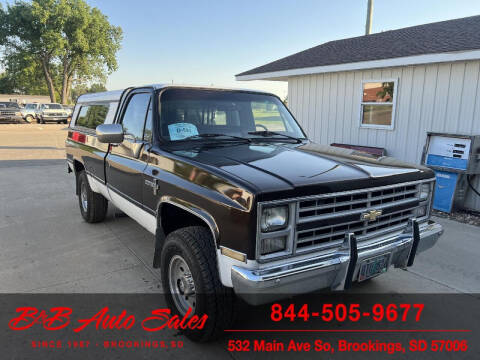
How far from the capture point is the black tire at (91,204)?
18.1 feet

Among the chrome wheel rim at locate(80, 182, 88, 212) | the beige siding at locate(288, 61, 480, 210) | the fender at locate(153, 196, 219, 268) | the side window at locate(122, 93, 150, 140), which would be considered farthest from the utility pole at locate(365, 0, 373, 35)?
the fender at locate(153, 196, 219, 268)

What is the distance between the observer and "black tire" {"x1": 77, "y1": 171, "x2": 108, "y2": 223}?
5520 millimetres

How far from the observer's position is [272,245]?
7.80 ft

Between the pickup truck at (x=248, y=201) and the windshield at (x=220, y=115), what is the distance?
0.01 meters

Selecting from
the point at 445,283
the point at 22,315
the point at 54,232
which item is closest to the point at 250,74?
the point at 54,232

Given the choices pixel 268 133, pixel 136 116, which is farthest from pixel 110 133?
pixel 268 133

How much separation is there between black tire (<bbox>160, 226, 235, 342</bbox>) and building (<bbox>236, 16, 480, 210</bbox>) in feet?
19.9

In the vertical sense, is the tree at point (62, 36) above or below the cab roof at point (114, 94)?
above

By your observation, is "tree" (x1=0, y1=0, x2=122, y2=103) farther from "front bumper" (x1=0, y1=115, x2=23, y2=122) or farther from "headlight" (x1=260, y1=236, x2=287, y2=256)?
"headlight" (x1=260, y1=236, x2=287, y2=256)

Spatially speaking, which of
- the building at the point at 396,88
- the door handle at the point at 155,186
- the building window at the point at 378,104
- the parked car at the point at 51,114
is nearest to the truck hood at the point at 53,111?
the parked car at the point at 51,114

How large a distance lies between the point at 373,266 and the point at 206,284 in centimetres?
122

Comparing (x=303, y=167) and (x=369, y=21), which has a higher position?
(x=369, y=21)

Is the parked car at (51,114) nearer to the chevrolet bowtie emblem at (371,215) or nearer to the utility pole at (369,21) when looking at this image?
the utility pole at (369,21)

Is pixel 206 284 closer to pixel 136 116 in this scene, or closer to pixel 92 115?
pixel 136 116
